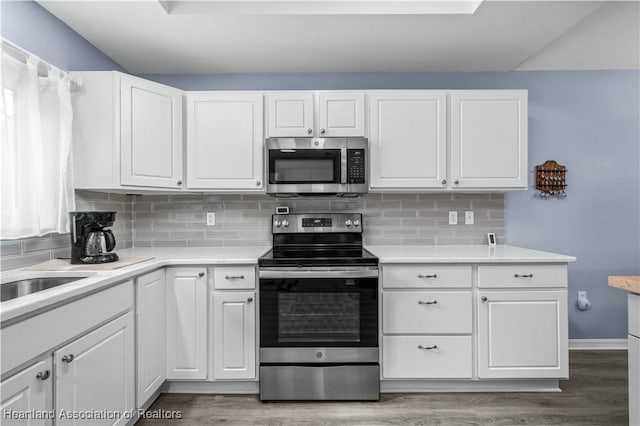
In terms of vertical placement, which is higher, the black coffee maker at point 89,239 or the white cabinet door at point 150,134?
the white cabinet door at point 150,134

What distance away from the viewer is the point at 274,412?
82.1 inches

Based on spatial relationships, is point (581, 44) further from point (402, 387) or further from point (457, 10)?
point (402, 387)

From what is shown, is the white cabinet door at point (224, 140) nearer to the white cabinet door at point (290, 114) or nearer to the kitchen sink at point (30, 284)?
the white cabinet door at point (290, 114)

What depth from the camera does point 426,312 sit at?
225 cm

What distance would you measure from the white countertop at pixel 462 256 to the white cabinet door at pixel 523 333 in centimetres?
21

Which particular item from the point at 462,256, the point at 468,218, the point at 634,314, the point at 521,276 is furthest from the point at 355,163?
the point at 634,314

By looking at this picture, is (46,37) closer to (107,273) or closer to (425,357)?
(107,273)

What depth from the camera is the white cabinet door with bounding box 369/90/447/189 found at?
255 cm

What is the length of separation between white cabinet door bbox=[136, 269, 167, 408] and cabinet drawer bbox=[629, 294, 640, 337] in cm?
225

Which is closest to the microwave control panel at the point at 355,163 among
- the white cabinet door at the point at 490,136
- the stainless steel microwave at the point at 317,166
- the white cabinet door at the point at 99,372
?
the stainless steel microwave at the point at 317,166

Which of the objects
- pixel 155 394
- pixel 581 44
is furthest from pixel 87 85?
pixel 581 44

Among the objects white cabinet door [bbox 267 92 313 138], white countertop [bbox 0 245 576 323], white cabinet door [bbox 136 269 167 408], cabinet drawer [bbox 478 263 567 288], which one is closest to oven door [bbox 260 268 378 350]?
white countertop [bbox 0 245 576 323]

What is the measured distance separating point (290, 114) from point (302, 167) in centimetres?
40

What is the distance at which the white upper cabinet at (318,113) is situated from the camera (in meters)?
2.56
